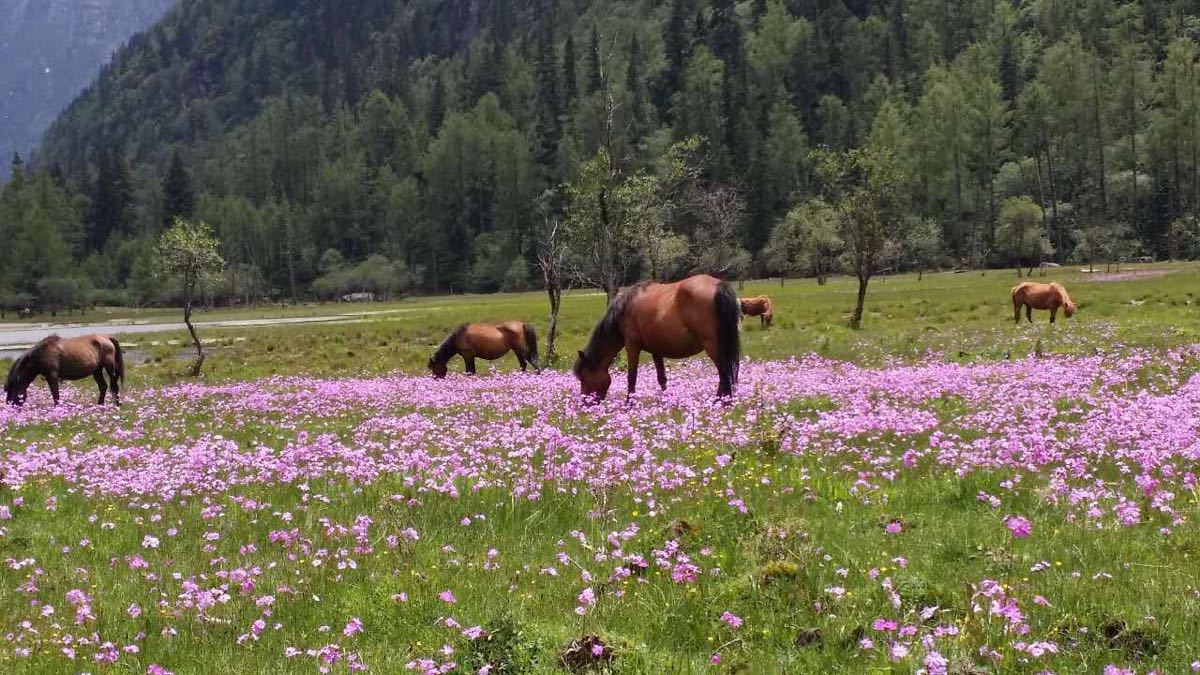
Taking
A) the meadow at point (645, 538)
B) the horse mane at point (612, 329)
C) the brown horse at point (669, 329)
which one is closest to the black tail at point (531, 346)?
the brown horse at point (669, 329)

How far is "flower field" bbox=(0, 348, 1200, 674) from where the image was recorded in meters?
4.96

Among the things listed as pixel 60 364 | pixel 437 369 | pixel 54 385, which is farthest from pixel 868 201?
pixel 54 385

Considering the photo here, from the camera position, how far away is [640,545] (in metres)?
7.21

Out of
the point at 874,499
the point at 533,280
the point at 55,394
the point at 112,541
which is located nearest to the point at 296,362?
the point at 55,394

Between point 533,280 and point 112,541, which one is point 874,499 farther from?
point 533,280

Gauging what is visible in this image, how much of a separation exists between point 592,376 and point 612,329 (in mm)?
1176

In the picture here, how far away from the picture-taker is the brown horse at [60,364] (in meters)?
23.5

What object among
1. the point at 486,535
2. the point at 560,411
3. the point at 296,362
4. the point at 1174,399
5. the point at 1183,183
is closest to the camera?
the point at 486,535

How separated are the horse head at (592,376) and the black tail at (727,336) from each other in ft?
9.54

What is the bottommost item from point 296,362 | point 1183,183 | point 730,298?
point 296,362

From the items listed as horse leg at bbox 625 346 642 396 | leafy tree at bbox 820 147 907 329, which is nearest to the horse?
leafy tree at bbox 820 147 907 329

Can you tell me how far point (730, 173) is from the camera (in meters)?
173

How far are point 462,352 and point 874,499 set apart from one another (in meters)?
24.3

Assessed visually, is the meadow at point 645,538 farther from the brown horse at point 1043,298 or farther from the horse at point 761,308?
the horse at point 761,308
